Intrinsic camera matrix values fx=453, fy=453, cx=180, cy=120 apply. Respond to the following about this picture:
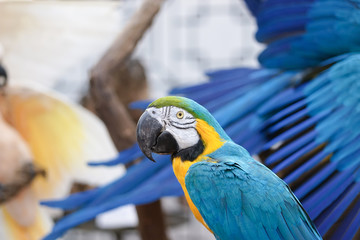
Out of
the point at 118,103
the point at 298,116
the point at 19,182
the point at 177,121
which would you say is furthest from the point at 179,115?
the point at 19,182

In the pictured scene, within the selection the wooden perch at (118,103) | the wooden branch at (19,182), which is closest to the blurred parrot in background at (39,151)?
the wooden branch at (19,182)

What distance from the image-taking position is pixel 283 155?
590 mm

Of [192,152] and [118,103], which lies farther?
[118,103]

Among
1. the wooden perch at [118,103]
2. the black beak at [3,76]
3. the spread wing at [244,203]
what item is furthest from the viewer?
the black beak at [3,76]

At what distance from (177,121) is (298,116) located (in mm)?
245

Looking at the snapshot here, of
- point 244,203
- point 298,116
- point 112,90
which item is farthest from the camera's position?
point 112,90

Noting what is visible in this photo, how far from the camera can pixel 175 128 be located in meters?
0.44

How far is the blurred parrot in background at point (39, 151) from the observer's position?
40.3 inches

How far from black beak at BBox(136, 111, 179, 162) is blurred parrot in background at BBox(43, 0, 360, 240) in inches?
7.0

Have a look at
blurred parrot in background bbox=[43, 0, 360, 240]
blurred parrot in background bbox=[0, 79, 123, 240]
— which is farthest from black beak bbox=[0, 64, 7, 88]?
blurred parrot in background bbox=[43, 0, 360, 240]

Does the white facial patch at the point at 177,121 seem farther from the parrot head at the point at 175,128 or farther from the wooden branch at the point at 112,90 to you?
the wooden branch at the point at 112,90

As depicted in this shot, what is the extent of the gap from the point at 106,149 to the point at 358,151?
716 mm

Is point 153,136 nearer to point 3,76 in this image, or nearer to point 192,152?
point 192,152

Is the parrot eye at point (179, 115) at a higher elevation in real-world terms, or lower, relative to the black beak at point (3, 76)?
higher
